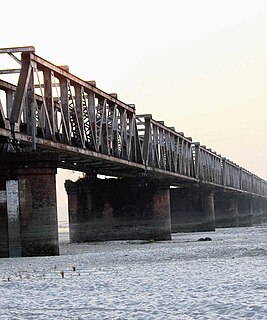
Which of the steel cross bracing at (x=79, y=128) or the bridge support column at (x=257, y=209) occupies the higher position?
the steel cross bracing at (x=79, y=128)

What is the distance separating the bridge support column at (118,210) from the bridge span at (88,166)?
0.22 ft

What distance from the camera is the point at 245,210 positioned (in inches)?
4931

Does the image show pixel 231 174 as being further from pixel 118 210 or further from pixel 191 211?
pixel 118 210

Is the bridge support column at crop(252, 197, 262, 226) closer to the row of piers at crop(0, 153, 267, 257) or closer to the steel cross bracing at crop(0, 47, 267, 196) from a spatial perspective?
the row of piers at crop(0, 153, 267, 257)

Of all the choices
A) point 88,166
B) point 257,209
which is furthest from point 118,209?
point 257,209

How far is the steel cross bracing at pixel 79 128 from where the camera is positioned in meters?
30.3

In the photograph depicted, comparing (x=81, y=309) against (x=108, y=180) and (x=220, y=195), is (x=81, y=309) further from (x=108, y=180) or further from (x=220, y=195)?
(x=220, y=195)

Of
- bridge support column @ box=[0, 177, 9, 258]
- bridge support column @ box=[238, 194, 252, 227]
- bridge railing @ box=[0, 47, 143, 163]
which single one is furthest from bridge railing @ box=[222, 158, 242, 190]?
bridge support column @ box=[0, 177, 9, 258]

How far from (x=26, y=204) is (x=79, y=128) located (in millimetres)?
8764

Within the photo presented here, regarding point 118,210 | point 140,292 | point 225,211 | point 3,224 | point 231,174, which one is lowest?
point 140,292

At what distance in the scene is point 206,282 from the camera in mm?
15367

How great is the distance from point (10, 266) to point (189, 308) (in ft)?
42.2

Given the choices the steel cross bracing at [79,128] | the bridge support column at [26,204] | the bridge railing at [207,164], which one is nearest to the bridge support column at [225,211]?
the bridge railing at [207,164]

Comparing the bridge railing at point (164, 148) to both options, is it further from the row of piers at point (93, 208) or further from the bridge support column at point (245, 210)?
the bridge support column at point (245, 210)
